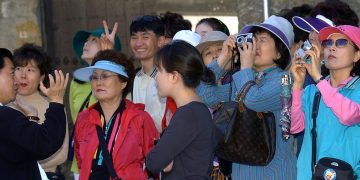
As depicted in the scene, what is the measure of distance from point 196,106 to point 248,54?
0.68 metres

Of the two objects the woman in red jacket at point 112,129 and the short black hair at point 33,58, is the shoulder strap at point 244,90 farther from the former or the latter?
the short black hair at point 33,58

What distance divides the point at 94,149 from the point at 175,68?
3.73ft

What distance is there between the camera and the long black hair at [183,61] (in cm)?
406

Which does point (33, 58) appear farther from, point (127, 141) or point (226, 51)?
point (226, 51)

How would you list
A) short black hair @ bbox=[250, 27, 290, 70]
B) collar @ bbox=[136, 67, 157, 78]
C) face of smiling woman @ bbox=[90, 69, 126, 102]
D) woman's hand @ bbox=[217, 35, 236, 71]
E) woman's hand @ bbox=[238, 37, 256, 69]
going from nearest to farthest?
woman's hand @ bbox=[238, 37, 256, 69]
short black hair @ bbox=[250, 27, 290, 70]
woman's hand @ bbox=[217, 35, 236, 71]
face of smiling woman @ bbox=[90, 69, 126, 102]
collar @ bbox=[136, 67, 157, 78]

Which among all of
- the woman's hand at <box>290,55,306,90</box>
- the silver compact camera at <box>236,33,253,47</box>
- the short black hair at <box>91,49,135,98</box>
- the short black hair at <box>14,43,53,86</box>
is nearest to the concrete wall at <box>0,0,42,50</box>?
the short black hair at <box>14,43,53,86</box>

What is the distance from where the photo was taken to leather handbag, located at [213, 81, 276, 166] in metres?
4.36

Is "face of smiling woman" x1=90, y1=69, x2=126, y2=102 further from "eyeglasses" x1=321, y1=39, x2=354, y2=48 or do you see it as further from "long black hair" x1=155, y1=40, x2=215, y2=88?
"eyeglasses" x1=321, y1=39, x2=354, y2=48

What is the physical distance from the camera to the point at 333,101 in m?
3.97

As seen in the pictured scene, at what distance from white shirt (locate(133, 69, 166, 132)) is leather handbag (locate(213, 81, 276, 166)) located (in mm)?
981

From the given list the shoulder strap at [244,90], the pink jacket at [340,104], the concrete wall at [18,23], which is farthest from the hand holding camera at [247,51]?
the concrete wall at [18,23]

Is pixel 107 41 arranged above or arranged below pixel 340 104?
above

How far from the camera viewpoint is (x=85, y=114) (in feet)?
16.9

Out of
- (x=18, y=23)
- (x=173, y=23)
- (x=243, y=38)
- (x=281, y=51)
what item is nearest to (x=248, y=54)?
(x=243, y=38)
